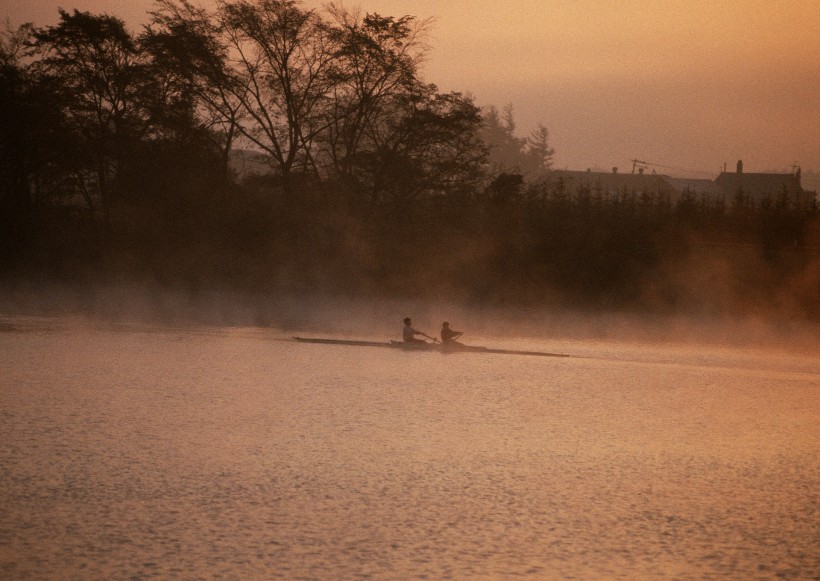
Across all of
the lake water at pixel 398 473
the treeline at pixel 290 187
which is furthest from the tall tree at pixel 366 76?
the lake water at pixel 398 473

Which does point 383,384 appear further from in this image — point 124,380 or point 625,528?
point 625,528

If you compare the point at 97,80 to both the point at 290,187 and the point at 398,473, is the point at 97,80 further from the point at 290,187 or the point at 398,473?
the point at 398,473

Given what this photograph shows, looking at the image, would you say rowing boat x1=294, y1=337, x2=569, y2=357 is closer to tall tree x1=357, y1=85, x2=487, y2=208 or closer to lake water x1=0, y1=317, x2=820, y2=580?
lake water x1=0, y1=317, x2=820, y2=580

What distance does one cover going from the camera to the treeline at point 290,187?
3647cm

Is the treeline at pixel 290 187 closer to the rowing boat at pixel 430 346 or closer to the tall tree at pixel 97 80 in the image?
the tall tree at pixel 97 80

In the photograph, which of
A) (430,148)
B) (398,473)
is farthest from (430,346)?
(430,148)

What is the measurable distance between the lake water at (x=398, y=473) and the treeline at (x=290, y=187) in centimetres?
1697

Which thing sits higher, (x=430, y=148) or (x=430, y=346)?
(x=430, y=148)

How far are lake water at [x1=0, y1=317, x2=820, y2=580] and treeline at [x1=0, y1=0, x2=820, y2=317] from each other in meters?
17.0

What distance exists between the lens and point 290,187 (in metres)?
39.4

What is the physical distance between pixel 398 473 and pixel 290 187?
29555mm

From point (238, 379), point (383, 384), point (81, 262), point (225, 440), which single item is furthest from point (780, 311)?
point (81, 262)

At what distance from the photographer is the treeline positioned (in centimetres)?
3647

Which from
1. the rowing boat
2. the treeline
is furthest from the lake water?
the treeline
